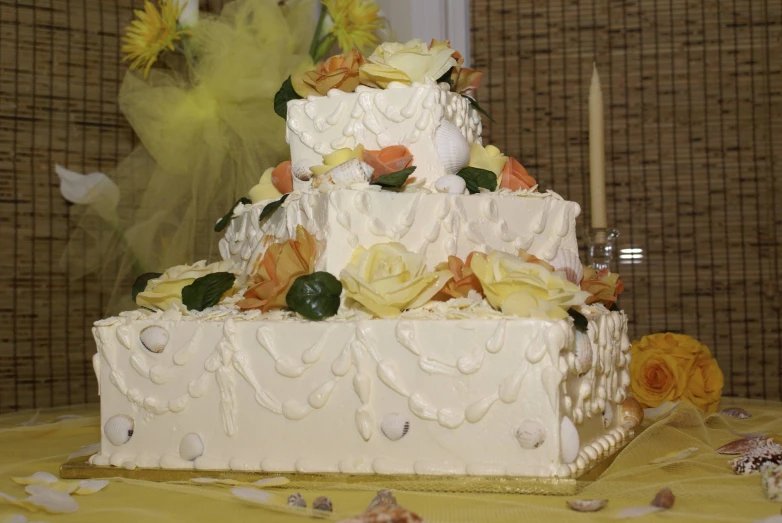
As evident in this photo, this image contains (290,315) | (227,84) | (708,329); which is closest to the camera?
(290,315)

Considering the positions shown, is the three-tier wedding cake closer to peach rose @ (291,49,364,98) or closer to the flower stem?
peach rose @ (291,49,364,98)

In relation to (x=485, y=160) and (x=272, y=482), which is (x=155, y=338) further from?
(x=485, y=160)

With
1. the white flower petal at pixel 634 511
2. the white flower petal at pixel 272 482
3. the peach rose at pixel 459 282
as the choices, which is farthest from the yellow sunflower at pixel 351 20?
the white flower petal at pixel 634 511

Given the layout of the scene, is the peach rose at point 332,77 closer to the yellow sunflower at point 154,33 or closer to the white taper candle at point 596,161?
the white taper candle at point 596,161

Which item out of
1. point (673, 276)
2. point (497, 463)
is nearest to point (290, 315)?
point (497, 463)

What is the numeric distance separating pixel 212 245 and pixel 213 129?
302 millimetres

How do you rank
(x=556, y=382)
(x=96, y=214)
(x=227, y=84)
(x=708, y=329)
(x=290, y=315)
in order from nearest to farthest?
(x=556, y=382), (x=290, y=315), (x=227, y=84), (x=96, y=214), (x=708, y=329)

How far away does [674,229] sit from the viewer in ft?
9.96

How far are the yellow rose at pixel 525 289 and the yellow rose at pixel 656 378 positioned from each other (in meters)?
0.72

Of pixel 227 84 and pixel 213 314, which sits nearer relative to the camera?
pixel 213 314

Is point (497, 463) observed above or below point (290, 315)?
below

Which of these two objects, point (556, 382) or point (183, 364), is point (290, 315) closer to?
point (183, 364)

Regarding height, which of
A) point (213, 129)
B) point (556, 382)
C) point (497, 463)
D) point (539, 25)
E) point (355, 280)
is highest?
point (539, 25)

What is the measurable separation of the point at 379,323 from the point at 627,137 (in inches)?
74.0
